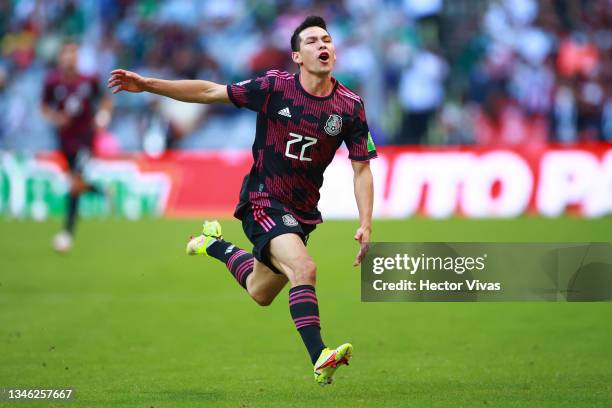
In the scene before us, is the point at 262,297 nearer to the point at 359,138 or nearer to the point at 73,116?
the point at 359,138

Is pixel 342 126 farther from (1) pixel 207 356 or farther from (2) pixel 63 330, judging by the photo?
(2) pixel 63 330

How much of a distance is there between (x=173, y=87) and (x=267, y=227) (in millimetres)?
1134

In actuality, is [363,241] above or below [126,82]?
below

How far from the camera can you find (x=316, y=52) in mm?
7750

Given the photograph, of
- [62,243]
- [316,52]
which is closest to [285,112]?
[316,52]

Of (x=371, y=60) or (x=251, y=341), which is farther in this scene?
(x=371, y=60)

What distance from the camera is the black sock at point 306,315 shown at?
7230 mm

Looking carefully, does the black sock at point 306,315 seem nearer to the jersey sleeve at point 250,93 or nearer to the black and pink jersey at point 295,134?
the black and pink jersey at point 295,134

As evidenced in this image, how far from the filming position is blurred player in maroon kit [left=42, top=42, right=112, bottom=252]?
1664 centimetres

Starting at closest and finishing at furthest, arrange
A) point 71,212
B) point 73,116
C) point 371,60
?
point 71,212 → point 73,116 → point 371,60

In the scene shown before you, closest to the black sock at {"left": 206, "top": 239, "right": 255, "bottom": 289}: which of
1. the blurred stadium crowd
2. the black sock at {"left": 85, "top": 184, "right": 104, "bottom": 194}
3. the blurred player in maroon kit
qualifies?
the blurred player in maroon kit

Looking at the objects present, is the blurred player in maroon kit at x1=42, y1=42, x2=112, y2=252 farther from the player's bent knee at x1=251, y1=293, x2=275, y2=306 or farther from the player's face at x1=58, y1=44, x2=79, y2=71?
the player's bent knee at x1=251, y1=293, x2=275, y2=306

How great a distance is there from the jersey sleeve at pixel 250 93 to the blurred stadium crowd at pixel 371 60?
14.4 metres

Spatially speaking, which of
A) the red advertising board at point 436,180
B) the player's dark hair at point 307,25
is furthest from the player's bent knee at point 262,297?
the red advertising board at point 436,180
